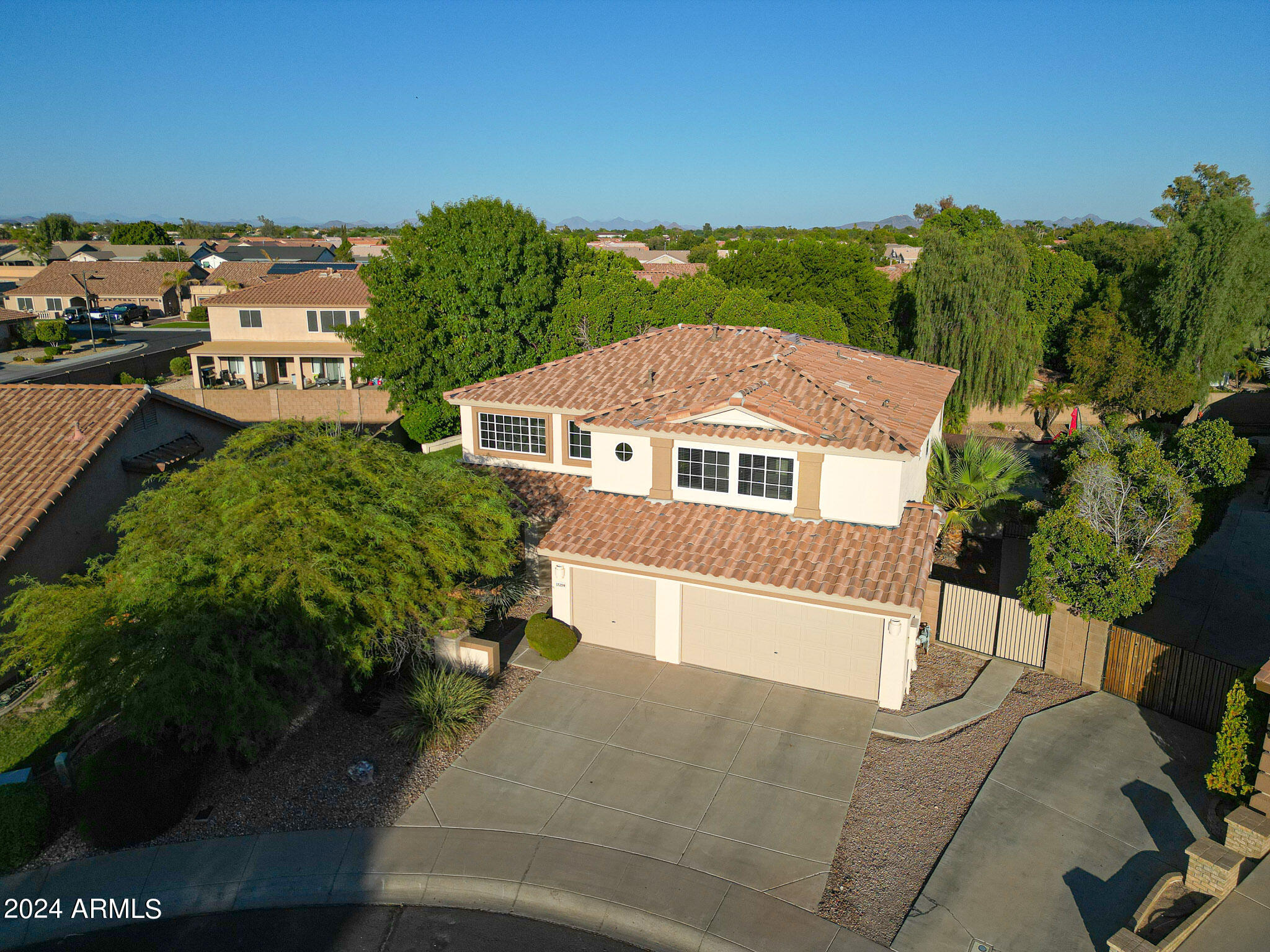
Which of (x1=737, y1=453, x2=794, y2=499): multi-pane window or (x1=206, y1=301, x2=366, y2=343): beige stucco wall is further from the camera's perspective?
(x1=206, y1=301, x2=366, y2=343): beige stucco wall

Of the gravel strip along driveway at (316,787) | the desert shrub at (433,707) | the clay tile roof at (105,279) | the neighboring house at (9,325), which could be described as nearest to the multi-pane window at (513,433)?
the desert shrub at (433,707)

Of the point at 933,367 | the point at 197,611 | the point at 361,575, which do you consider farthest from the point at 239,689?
the point at 933,367

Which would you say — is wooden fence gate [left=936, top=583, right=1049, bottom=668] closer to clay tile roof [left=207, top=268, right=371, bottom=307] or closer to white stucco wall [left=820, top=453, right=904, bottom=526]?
white stucco wall [left=820, top=453, right=904, bottom=526]

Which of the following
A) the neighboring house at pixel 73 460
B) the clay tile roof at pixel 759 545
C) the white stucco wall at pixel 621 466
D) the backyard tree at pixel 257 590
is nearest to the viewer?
the backyard tree at pixel 257 590

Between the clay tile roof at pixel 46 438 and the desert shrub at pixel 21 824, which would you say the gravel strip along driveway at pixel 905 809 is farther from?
the clay tile roof at pixel 46 438

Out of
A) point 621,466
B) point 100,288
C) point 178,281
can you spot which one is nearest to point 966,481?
point 621,466

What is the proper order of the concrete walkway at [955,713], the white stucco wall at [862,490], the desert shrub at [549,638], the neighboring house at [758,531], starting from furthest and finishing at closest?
the desert shrub at [549,638], the white stucco wall at [862,490], the neighboring house at [758,531], the concrete walkway at [955,713]

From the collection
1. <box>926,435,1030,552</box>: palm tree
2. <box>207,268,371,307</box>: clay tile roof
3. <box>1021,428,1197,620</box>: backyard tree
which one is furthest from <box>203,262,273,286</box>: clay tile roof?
<box>1021,428,1197,620</box>: backyard tree
